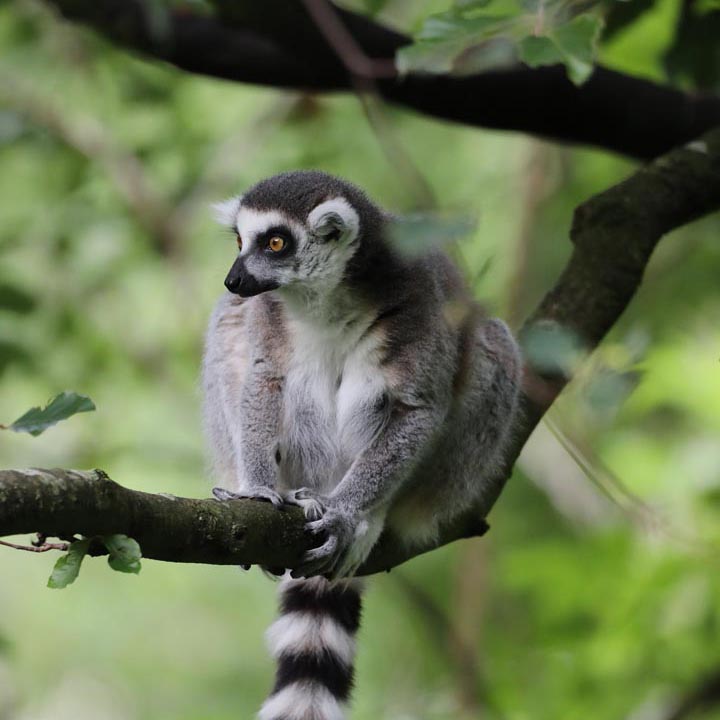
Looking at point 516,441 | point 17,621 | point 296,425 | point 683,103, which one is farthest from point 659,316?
point 17,621

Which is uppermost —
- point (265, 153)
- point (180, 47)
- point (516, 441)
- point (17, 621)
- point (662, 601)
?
point (180, 47)

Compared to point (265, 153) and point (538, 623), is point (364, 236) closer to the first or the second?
point (538, 623)

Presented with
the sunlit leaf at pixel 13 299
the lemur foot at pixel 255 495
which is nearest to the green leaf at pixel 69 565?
the lemur foot at pixel 255 495

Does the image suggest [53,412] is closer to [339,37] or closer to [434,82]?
[339,37]

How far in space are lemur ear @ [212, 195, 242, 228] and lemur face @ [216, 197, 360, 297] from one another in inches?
2.8

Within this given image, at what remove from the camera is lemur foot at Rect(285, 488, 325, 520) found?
326 centimetres

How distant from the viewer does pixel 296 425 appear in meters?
3.87

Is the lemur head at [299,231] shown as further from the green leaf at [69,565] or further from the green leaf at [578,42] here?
the green leaf at [69,565]

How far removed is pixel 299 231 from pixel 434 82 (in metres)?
1.66

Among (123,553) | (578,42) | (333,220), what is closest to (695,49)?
(333,220)

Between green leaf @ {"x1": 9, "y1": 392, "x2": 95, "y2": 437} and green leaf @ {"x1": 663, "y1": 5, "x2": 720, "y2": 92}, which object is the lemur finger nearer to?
green leaf @ {"x1": 9, "y1": 392, "x2": 95, "y2": 437}

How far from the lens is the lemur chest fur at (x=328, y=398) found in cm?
377

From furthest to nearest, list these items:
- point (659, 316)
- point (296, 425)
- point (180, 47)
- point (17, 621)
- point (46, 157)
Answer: point (17, 621), point (659, 316), point (46, 157), point (180, 47), point (296, 425)

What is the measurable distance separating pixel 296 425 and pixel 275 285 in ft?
1.63
